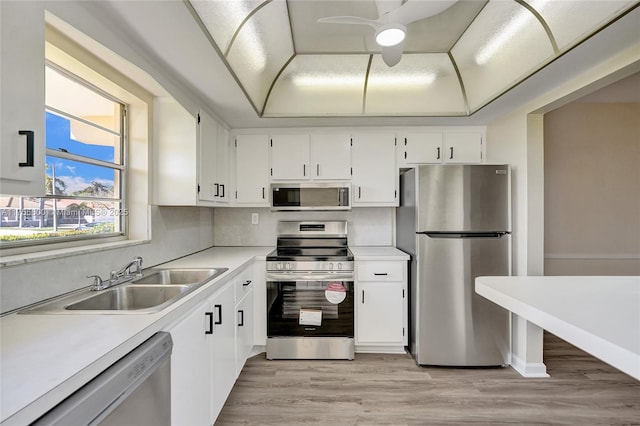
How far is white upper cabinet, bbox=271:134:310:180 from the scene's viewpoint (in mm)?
3021

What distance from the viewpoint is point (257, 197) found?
121 inches

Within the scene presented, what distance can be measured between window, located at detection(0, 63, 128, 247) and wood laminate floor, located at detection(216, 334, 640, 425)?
149 centimetres

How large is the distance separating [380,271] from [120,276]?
2.01 metres

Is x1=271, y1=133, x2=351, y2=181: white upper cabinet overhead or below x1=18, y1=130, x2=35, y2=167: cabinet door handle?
overhead

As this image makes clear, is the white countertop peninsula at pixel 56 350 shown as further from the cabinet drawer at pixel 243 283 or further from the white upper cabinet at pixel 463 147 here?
the white upper cabinet at pixel 463 147

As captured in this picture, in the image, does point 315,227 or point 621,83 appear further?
point 315,227

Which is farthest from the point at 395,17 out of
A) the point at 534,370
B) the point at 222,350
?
the point at 534,370

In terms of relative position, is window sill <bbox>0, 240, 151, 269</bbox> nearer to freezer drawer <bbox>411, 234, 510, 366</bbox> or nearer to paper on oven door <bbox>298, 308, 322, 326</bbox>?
Result: paper on oven door <bbox>298, 308, 322, 326</bbox>

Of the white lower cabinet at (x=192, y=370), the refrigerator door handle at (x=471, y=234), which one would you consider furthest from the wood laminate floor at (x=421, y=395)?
the refrigerator door handle at (x=471, y=234)

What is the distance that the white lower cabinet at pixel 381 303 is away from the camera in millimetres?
2689

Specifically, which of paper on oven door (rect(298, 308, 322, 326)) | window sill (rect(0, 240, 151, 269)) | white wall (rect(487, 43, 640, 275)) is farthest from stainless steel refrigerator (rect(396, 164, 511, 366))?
window sill (rect(0, 240, 151, 269))

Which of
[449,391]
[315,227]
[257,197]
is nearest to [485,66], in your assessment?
[315,227]

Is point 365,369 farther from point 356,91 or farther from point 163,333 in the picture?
point 356,91

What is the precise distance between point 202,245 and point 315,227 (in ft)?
3.98
